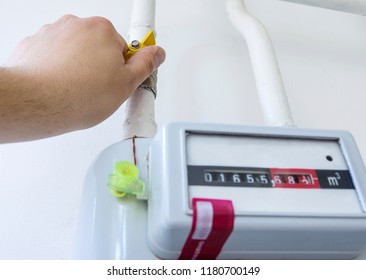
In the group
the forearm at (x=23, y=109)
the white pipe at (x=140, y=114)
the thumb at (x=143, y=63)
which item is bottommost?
the forearm at (x=23, y=109)

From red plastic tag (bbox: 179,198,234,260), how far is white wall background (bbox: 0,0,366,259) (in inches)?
10.4

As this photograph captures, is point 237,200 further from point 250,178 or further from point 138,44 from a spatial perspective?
point 138,44

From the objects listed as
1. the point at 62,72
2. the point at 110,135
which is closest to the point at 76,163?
the point at 110,135

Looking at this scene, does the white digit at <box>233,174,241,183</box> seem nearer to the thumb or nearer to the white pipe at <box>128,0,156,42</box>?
the thumb

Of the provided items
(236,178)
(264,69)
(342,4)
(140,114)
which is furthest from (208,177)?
(342,4)

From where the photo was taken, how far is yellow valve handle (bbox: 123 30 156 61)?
506mm

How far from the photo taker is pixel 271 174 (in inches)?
14.4

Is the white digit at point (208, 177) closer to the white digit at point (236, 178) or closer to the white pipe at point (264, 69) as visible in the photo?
the white digit at point (236, 178)

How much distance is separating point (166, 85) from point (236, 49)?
8.1 inches

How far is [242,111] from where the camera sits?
2.36ft

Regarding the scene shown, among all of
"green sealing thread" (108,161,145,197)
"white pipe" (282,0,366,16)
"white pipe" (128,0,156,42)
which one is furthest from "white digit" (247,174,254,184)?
"white pipe" (282,0,366,16)

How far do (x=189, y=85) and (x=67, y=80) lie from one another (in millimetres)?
357

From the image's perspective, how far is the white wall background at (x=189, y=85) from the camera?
55cm

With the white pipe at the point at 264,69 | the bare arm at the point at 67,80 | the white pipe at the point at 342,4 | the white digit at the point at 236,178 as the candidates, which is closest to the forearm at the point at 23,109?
the bare arm at the point at 67,80
